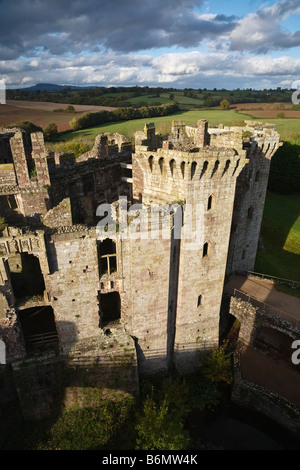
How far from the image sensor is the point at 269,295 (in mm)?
23031

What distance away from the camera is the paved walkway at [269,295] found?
69.4 ft

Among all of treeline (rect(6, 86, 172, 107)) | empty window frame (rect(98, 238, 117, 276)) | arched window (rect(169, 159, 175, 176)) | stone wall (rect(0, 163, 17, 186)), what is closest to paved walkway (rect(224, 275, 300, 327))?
empty window frame (rect(98, 238, 117, 276))

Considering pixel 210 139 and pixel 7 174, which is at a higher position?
pixel 210 139

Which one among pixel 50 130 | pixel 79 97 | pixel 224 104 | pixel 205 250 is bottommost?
pixel 205 250

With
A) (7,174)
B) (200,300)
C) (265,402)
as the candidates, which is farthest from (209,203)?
(7,174)

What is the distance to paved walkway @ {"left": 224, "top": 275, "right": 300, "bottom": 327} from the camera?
21.2 meters

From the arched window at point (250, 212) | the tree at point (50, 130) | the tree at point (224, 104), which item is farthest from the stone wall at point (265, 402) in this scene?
the tree at point (224, 104)

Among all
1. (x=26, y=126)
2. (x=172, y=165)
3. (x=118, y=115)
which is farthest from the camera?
(x=118, y=115)

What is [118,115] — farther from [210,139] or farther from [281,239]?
[210,139]

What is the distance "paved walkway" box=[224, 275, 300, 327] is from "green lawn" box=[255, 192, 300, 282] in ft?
11.4

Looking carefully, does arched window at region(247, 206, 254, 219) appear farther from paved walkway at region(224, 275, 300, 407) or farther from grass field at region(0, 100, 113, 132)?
grass field at region(0, 100, 113, 132)

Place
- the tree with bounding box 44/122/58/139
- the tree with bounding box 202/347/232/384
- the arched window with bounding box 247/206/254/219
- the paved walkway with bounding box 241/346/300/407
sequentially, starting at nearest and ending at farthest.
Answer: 1. the paved walkway with bounding box 241/346/300/407
2. the tree with bounding box 202/347/232/384
3. the arched window with bounding box 247/206/254/219
4. the tree with bounding box 44/122/58/139

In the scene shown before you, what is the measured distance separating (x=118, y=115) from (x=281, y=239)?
39.7 meters

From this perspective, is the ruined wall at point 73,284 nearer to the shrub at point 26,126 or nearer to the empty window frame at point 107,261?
the empty window frame at point 107,261
